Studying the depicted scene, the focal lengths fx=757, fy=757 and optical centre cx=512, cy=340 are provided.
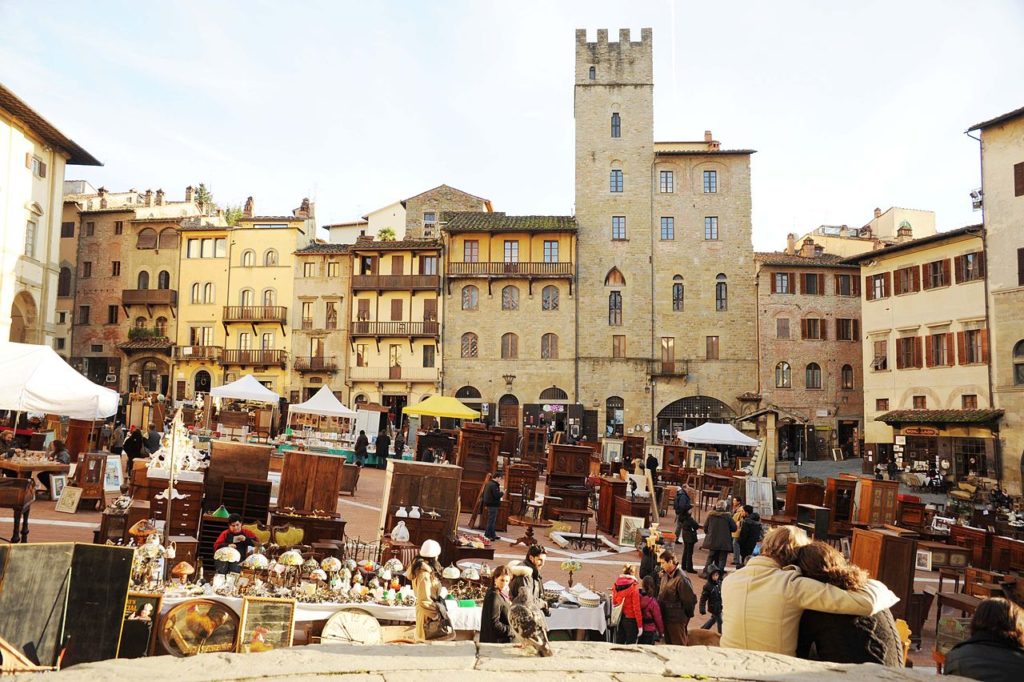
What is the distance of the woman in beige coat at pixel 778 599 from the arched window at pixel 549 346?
117 ft

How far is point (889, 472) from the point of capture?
29.8 m

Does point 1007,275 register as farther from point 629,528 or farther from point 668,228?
point 629,528

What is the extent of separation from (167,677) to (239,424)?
26.3 metres

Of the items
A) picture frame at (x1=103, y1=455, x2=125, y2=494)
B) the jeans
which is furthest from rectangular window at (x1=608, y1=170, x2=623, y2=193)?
picture frame at (x1=103, y1=455, x2=125, y2=494)

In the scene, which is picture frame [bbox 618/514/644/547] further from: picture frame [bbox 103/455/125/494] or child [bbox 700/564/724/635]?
picture frame [bbox 103/455/125/494]

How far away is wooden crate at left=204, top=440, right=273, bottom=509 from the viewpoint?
Answer: 1076 cm

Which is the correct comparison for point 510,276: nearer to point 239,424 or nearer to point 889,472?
point 239,424

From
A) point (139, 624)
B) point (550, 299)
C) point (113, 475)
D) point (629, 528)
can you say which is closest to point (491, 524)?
point (629, 528)

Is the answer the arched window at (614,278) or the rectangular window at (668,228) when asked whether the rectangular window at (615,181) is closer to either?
the rectangular window at (668,228)

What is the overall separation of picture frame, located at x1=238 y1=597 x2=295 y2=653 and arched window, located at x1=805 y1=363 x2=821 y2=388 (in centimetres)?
3675

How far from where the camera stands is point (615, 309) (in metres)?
40.5

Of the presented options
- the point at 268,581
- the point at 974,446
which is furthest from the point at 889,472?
the point at 268,581

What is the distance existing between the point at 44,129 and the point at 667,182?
29.5 meters

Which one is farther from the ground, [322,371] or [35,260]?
[35,260]
